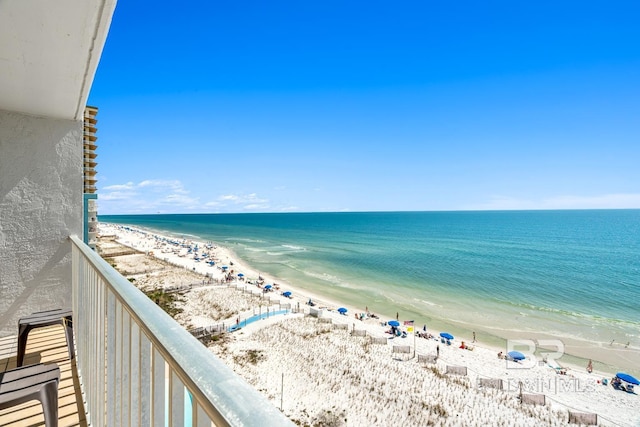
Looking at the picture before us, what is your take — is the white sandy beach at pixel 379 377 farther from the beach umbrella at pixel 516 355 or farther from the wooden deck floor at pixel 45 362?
the wooden deck floor at pixel 45 362

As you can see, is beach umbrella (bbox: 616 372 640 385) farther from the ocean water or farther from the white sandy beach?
the ocean water

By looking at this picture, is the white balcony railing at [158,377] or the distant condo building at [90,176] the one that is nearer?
the white balcony railing at [158,377]

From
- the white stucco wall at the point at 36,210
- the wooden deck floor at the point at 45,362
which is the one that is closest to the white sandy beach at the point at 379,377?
the wooden deck floor at the point at 45,362

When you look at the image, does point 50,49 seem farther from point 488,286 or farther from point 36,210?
point 488,286

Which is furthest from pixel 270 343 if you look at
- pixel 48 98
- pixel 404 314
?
pixel 48 98

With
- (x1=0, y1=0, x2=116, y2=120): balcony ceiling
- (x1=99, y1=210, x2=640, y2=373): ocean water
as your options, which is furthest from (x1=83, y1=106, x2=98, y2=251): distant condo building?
(x1=99, y1=210, x2=640, y2=373): ocean water

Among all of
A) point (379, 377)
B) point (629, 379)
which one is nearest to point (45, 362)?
point (379, 377)
